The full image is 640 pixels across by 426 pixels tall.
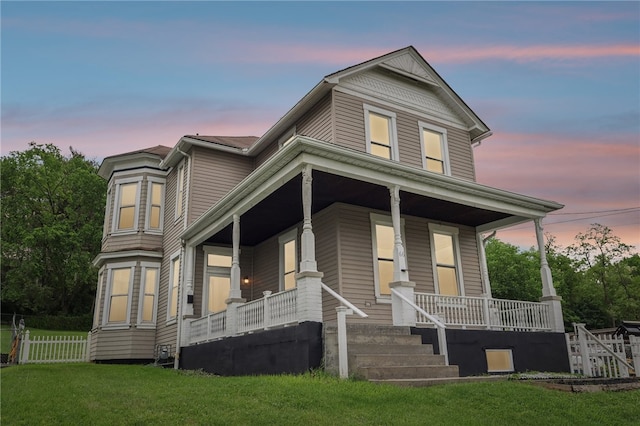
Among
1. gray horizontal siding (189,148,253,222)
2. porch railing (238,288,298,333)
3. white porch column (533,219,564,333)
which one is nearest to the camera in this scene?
porch railing (238,288,298,333)

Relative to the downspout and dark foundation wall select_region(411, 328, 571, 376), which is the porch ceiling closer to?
the downspout

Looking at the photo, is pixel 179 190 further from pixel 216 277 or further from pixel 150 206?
pixel 216 277

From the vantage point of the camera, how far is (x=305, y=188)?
32.3 feet

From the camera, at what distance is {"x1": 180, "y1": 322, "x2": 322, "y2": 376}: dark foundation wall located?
29.5 ft

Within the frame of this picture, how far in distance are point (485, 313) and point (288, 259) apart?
5.69m

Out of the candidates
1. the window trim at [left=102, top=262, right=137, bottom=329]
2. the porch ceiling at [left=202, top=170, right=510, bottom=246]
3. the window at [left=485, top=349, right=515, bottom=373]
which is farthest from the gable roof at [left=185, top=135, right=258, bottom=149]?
the window at [left=485, top=349, right=515, bottom=373]

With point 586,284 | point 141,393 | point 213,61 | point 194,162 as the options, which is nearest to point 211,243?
point 194,162

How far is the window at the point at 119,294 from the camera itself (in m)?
17.4

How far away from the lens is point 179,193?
1761cm

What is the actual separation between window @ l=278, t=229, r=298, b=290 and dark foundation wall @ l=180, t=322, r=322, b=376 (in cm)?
273

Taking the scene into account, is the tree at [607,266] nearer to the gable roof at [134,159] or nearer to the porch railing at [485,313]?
the porch railing at [485,313]

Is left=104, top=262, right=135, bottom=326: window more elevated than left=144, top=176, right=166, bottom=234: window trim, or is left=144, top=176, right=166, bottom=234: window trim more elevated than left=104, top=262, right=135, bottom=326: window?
left=144, top=176, right=166, bottom=234: window trim

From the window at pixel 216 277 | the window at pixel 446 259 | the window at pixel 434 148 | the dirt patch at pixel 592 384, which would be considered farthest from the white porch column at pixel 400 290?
the window at pixel 216 277

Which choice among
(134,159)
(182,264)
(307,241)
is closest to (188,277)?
(182,264)
